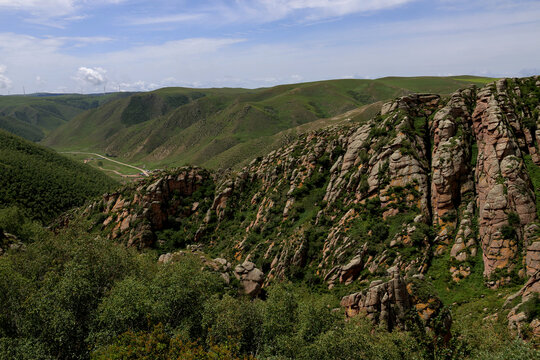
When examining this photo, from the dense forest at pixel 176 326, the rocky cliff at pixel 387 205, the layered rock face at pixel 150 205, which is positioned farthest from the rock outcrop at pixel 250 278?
the layered rock face at pixel 150 205

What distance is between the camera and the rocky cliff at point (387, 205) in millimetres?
41312

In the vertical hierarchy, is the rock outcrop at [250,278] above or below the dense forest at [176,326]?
below

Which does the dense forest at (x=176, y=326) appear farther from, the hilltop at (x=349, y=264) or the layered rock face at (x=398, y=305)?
the layered rock face at (x=398, y=305)

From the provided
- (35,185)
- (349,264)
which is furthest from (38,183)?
(349,264)

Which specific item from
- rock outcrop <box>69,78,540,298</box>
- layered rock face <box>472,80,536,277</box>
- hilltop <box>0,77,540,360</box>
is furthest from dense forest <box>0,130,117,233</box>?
layered rock face <box>472,80,536,277</box>

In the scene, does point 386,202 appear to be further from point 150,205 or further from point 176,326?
point 150,205

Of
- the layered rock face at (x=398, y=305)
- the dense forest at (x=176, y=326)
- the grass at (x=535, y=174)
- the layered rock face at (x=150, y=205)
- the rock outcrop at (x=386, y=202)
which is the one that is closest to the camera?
the dense forest at (x=176, y=326)

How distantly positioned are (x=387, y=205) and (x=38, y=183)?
458 ft

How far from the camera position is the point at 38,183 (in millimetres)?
125125

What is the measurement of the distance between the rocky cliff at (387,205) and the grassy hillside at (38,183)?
169 feet

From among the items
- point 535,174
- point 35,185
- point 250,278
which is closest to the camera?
point 535,174

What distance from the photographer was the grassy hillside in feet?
371

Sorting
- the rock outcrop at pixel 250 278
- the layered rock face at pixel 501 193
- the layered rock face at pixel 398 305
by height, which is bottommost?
the rock outcrop at pixel 250 278

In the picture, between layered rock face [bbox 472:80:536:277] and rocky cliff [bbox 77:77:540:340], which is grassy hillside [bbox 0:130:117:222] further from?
layered rock face [bbox 472:80:536:277]
